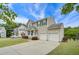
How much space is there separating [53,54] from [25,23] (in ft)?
1.75

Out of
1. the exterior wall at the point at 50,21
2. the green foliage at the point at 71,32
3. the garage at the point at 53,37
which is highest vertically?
the exterior wall at the point at 50,21

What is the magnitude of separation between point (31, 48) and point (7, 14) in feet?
1.78

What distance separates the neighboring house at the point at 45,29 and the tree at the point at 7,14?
164 mm

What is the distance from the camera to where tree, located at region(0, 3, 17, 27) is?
8.91ft

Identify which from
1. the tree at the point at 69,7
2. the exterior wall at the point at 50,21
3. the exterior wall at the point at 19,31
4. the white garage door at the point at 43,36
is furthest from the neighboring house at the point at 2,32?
the tree at the point at 69,7

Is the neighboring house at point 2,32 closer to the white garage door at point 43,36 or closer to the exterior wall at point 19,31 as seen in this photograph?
the exterior wall at point 19,31

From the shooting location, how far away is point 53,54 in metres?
2.70

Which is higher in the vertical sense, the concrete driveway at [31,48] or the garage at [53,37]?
the garage at [53,37]

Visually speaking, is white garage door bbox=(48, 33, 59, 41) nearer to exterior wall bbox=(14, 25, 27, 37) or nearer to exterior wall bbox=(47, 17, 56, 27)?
exterior wall bbox=(47, 17, 56, 27)

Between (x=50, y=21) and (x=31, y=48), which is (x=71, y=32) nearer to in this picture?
(x=50, y=21)

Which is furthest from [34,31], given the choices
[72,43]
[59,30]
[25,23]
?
[72,43]

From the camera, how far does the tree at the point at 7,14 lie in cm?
271
